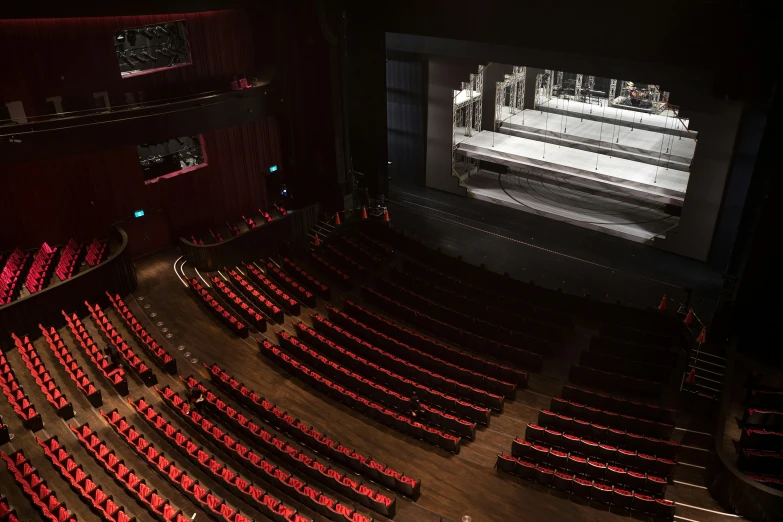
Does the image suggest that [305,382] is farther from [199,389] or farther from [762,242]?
[762,242]

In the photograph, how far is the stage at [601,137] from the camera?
41.3 ft

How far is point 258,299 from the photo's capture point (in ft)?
34.7

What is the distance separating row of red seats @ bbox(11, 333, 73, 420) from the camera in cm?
796

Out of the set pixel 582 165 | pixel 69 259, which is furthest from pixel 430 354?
pixel 69 259

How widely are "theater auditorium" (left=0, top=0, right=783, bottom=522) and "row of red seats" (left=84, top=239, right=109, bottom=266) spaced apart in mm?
99

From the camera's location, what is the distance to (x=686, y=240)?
11.6 metres

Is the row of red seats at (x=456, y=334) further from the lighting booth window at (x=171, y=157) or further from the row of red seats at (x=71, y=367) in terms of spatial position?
the lighting booth window at (x=171, y=157)

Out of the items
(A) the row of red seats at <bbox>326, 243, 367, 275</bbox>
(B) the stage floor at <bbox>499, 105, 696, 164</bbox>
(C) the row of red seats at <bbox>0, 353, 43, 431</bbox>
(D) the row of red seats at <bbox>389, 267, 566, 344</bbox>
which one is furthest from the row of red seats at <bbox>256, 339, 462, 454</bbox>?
(B) the stage floor at <bbox>499, 105, 696, 164</bbox>

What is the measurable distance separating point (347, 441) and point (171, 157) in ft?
25.0

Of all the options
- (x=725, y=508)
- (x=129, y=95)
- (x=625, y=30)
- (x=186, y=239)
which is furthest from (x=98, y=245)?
(x=725, y=508)

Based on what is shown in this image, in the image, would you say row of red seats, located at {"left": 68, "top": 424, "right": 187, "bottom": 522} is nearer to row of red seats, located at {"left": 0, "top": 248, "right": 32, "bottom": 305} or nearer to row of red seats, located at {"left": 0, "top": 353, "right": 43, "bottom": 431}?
row of red seats, located at {"left": 0, "top": 353, "right": 43, "bottom": 431}

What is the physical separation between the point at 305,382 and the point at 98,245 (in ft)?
17.4

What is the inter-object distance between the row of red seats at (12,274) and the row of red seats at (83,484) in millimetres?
3279

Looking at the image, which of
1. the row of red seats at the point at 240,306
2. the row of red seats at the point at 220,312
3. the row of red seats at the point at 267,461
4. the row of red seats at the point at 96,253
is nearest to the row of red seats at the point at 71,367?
the row of red seats at the point at 267,461
